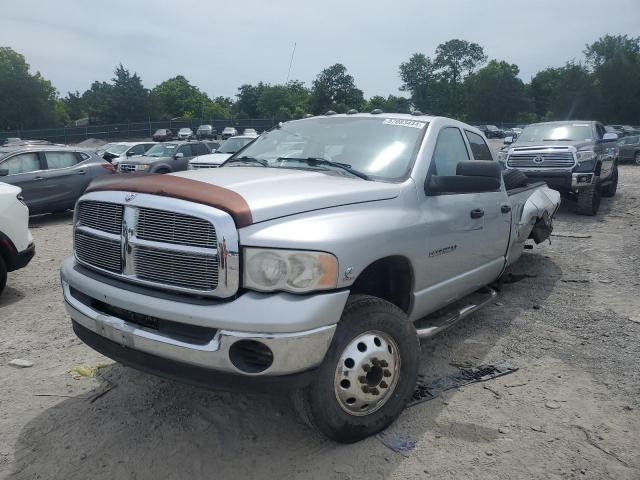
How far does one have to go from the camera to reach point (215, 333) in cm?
239

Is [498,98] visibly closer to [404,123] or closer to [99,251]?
[404,123]

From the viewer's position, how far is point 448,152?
13.1 feet

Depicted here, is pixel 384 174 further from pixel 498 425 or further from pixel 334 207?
pixel 498 425

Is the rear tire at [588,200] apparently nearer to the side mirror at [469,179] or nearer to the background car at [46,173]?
the side mirror at [469,179]

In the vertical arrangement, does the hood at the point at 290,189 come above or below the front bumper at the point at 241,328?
above

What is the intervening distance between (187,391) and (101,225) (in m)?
1.29

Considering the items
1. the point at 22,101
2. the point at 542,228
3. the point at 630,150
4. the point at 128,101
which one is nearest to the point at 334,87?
the point at 128,101

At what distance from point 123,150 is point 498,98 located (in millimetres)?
75879

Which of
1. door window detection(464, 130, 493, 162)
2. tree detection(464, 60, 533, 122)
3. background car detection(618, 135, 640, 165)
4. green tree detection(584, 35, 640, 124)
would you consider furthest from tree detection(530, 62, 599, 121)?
door window detection(464, 130, 493, 162)

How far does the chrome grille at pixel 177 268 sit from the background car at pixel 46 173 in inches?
328

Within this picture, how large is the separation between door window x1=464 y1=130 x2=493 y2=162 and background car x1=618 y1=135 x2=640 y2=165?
67.2 ft

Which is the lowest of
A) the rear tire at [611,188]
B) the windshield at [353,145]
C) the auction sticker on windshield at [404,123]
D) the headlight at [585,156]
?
the rear tire at [611,188]

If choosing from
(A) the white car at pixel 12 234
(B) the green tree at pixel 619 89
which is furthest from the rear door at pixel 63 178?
(B) the green tree at pixel 619 89

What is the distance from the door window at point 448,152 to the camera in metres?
3.75
